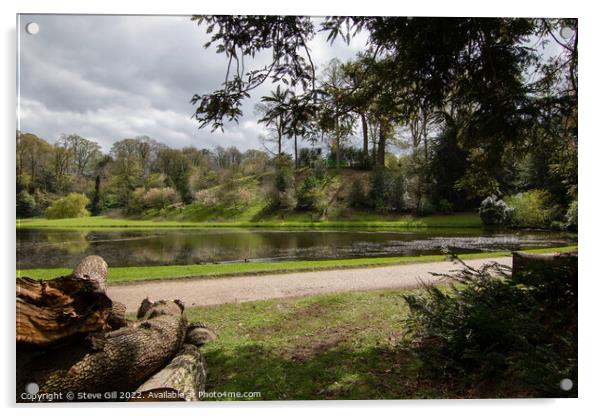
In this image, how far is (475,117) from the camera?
10.7ft

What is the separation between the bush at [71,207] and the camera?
3.33 meters

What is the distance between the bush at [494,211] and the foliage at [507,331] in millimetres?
952

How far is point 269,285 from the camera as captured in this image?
4.97m

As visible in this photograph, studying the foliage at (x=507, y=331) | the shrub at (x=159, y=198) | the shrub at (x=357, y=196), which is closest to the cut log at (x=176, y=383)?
the shrub at (x=159, y=198)

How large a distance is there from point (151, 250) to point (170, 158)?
1605 millimetres

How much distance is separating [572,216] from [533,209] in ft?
1.20

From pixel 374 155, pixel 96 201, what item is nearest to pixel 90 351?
pixel 96 201

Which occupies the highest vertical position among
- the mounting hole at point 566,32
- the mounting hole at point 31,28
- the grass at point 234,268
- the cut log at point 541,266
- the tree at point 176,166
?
the mounting hole at point 566,32

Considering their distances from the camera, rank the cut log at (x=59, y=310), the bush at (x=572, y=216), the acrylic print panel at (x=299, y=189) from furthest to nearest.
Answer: the bush at (x=572, y=216), the acrylic print panel at (x=299, y=189), the cut log at (x=59, y=310)

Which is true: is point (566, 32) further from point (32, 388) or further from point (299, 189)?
point (32, 388)

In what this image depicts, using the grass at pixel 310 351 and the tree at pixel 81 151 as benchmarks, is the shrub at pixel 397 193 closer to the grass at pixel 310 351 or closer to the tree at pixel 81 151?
the grass at pixel 310 351

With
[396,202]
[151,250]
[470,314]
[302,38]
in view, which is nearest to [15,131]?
[151,250]

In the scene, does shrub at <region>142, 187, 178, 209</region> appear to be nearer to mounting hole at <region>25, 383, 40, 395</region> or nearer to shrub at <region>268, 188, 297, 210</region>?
shrub at <region>268, 188, 297, 210</region>

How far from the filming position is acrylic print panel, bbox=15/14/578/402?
2529mm
